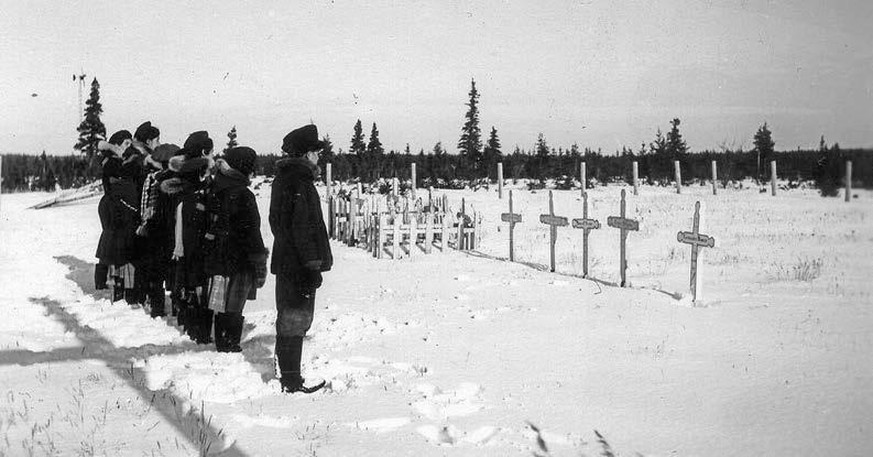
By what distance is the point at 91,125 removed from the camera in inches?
2237

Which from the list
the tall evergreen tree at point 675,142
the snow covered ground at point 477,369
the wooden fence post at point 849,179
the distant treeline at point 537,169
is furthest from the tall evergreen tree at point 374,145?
the wooden fence post at point 849,179

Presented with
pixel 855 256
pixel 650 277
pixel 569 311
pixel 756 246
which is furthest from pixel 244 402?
pixel 756 246

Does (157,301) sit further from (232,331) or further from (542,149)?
(542,149)

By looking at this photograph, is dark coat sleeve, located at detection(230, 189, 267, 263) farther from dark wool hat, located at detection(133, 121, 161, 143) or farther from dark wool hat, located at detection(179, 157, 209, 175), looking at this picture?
dark wool hat, located at detection(133, 121, 161, 143)

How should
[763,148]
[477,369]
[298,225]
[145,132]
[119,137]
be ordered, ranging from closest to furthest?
[298,225] → [477,369] → [145,132] → [119,137] → [763,148]

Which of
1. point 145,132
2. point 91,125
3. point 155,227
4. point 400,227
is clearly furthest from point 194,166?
point 91,125

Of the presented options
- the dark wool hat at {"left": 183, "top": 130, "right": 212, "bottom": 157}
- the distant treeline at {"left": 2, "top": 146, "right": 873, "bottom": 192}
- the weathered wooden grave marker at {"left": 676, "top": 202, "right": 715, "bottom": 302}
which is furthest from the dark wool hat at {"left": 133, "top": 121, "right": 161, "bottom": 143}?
the distant treeline at {"left": 2, "top": 146, "right": 873, "bottom": 192}

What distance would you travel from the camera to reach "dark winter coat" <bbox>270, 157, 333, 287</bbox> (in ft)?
17.8

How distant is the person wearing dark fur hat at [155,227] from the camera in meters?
8.41

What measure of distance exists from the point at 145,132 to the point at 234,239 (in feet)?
10.9

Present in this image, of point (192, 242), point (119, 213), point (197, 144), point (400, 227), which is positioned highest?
point (197, 144)

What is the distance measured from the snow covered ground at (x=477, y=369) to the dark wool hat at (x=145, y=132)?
2.25 meters

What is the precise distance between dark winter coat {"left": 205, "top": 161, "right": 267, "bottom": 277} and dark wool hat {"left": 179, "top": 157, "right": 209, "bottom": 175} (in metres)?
0.85

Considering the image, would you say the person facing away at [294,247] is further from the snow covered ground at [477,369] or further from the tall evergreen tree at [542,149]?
the tall evergreen tree at [542,149]
